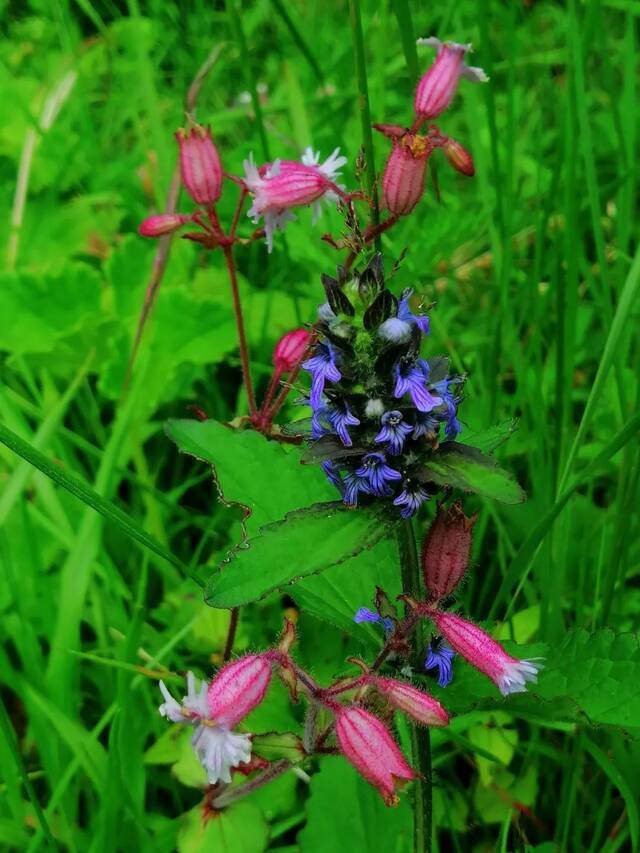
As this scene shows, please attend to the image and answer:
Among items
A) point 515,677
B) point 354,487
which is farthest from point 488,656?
point 354,487

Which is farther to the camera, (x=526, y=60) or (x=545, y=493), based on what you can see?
(x=526, y=60)

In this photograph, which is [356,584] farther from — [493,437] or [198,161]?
[198,161]

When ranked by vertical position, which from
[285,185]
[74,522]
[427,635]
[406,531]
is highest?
[285,185]

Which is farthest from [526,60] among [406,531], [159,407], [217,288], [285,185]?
[406,531]

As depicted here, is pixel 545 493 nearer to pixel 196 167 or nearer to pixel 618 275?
pixel 618 275

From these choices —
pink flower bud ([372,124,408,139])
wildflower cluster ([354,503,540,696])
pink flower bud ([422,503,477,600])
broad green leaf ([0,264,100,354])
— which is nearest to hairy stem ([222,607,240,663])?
wildflower cluster ([354,503,540,696])

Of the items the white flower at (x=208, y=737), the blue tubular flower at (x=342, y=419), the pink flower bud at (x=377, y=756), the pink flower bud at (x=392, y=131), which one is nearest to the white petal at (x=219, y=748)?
the white flower at (x=208, y=737)
